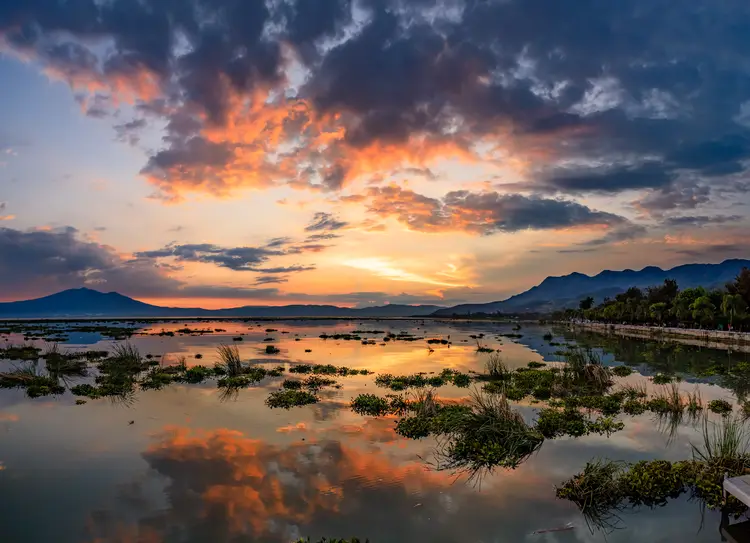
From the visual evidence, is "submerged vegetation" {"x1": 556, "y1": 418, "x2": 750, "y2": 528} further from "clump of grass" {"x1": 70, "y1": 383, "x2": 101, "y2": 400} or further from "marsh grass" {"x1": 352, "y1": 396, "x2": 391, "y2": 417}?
"clump of grass" {"x1": 70, "y1": 383, "x2": 101, "y2": 400}

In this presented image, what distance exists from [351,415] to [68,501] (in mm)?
12487

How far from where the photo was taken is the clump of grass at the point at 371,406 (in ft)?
76.4

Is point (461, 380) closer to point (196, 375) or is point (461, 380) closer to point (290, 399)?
point (290, 399)

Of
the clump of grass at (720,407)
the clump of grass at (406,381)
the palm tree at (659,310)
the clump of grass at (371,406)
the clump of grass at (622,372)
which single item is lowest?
the clump of grass at (622,372)

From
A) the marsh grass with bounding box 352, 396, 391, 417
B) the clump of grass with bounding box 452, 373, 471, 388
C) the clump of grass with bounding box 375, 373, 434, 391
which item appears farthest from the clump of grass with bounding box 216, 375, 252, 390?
the clump of grass with bounding box 452, 373, 471, 388

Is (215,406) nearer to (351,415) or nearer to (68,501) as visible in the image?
(351,415)

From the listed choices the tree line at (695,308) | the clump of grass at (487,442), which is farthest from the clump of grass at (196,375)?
the tree line at (695,308)

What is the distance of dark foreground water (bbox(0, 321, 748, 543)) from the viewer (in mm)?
11406

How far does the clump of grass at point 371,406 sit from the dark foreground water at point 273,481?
41.2 inches

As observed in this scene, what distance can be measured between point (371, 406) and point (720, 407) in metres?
18.9

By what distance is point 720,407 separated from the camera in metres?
23.7

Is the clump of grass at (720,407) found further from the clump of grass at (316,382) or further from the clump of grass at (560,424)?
the clump of grass at (316,382)

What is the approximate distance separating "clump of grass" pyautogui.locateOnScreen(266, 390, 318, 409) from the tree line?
78.4m

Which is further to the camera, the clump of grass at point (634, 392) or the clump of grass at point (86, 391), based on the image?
the clump of grass at point (86, 391)
